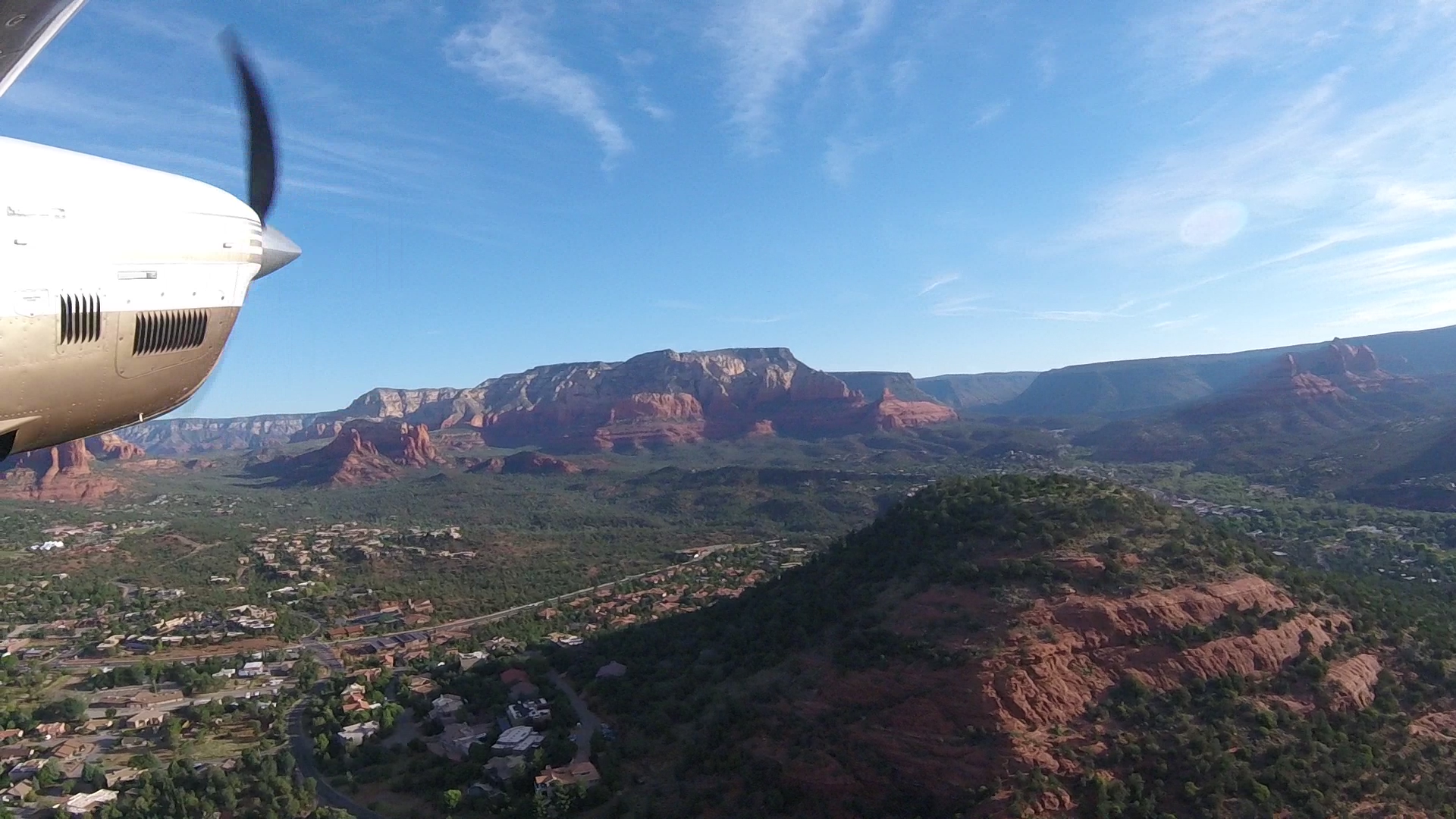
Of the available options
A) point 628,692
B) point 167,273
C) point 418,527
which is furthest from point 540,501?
point 167,273

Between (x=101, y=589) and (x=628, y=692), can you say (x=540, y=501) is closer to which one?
(x=101, y=589)

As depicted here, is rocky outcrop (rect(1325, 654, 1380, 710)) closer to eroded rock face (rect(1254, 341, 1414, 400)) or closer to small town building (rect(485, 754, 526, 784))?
small town building (rect(485, 754, 526, 784))

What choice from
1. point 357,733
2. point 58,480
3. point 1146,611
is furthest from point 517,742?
point 58,480

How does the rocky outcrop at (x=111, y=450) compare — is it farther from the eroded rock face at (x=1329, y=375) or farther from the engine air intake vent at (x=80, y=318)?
the eroded rock face at (x=1329, y=375)

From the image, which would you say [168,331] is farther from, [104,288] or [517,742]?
[517,742]

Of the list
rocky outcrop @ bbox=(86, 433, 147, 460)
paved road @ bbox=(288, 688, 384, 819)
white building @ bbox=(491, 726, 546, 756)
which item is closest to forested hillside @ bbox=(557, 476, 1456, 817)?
white building @ bbox=(491, 726, 546, 756)
